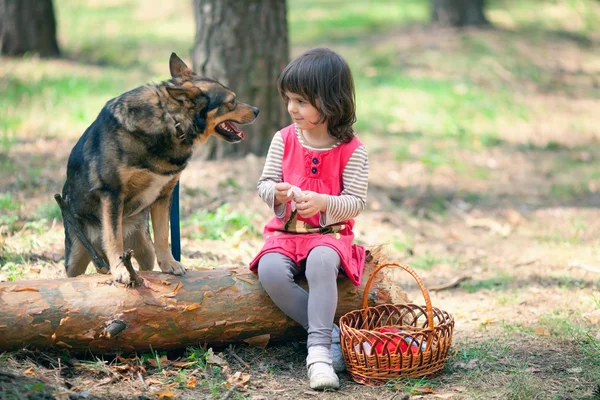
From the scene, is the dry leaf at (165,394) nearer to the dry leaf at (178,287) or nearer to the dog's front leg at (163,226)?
the dry leaf at (178,287)

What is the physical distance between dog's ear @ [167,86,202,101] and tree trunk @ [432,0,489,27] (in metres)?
Result: 12.6

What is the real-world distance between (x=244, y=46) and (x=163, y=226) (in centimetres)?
337

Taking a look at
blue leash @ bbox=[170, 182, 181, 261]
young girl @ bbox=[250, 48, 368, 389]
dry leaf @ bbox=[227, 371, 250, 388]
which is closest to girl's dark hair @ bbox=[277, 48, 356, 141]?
young girl @ bbox=[250, 48, 368, 389]

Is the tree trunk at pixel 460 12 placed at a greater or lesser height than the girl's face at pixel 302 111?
lesser

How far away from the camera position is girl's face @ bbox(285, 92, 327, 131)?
4.02 metres

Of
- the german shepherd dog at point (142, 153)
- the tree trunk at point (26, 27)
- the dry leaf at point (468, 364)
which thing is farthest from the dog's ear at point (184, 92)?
the tree trunk at point (26, 27)

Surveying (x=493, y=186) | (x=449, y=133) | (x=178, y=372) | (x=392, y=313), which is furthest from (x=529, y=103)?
(x=178, y=372)

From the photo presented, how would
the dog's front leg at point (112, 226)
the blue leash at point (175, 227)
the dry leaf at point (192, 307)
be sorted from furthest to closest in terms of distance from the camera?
the blue leash at point (175, 227) < the dog's front leg at point (112, 226) < the dry leaf at point (192, 307)

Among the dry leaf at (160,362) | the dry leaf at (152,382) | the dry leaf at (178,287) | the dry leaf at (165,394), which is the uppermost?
the dry leaf at (178,287)

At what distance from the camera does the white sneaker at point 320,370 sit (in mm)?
3736

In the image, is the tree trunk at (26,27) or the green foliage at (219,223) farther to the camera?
the tree trunk at (26,27)

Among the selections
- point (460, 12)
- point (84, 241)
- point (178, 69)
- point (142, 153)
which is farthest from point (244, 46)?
point (460, 12)

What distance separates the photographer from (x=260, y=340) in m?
4.21

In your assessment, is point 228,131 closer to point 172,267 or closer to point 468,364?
point 172,267
